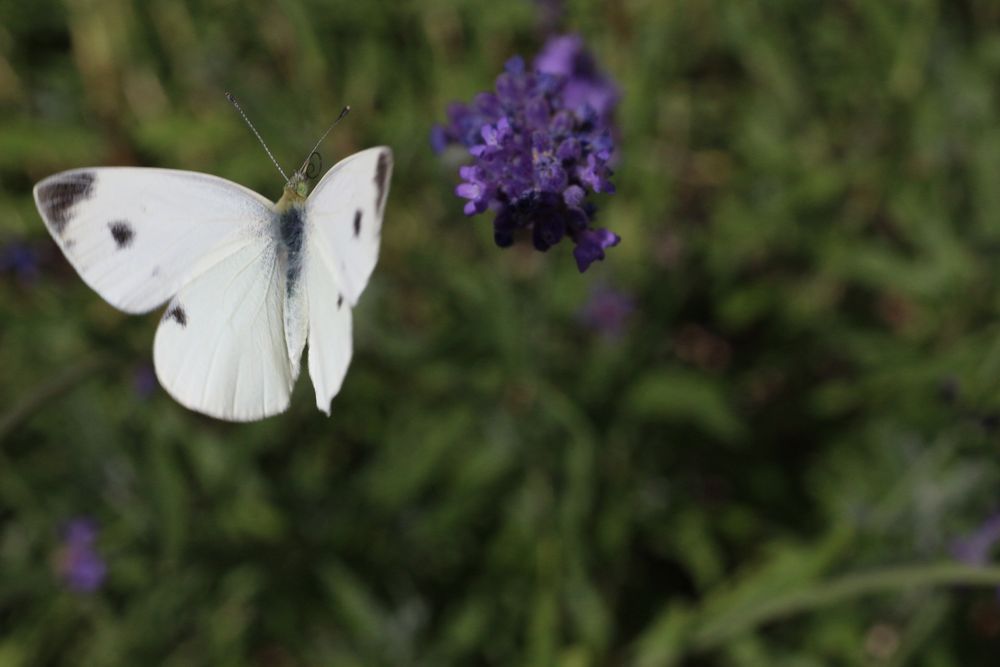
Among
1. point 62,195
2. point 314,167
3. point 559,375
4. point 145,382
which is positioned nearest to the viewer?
point 62,195

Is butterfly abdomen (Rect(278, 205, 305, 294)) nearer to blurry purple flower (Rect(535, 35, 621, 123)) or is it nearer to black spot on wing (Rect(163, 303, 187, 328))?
black spot on wing (Rect(163, 303, 187, 328))

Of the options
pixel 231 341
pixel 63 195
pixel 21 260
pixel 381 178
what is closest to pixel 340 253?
pixel 381 178

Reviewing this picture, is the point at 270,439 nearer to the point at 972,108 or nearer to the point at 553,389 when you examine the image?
the point at 553,389

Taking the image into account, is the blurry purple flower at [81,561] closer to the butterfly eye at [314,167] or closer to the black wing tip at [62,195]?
the butterfly eye at [314,167]

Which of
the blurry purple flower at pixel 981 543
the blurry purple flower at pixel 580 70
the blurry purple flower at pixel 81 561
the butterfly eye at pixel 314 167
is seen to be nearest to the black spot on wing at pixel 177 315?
the butterfly eye at pixel 314 167

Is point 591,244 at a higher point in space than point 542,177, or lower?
lower

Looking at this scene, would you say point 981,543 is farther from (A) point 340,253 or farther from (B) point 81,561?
(B) point 81,561

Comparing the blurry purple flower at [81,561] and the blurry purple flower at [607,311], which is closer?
the blurry purple flower at [81,561]
